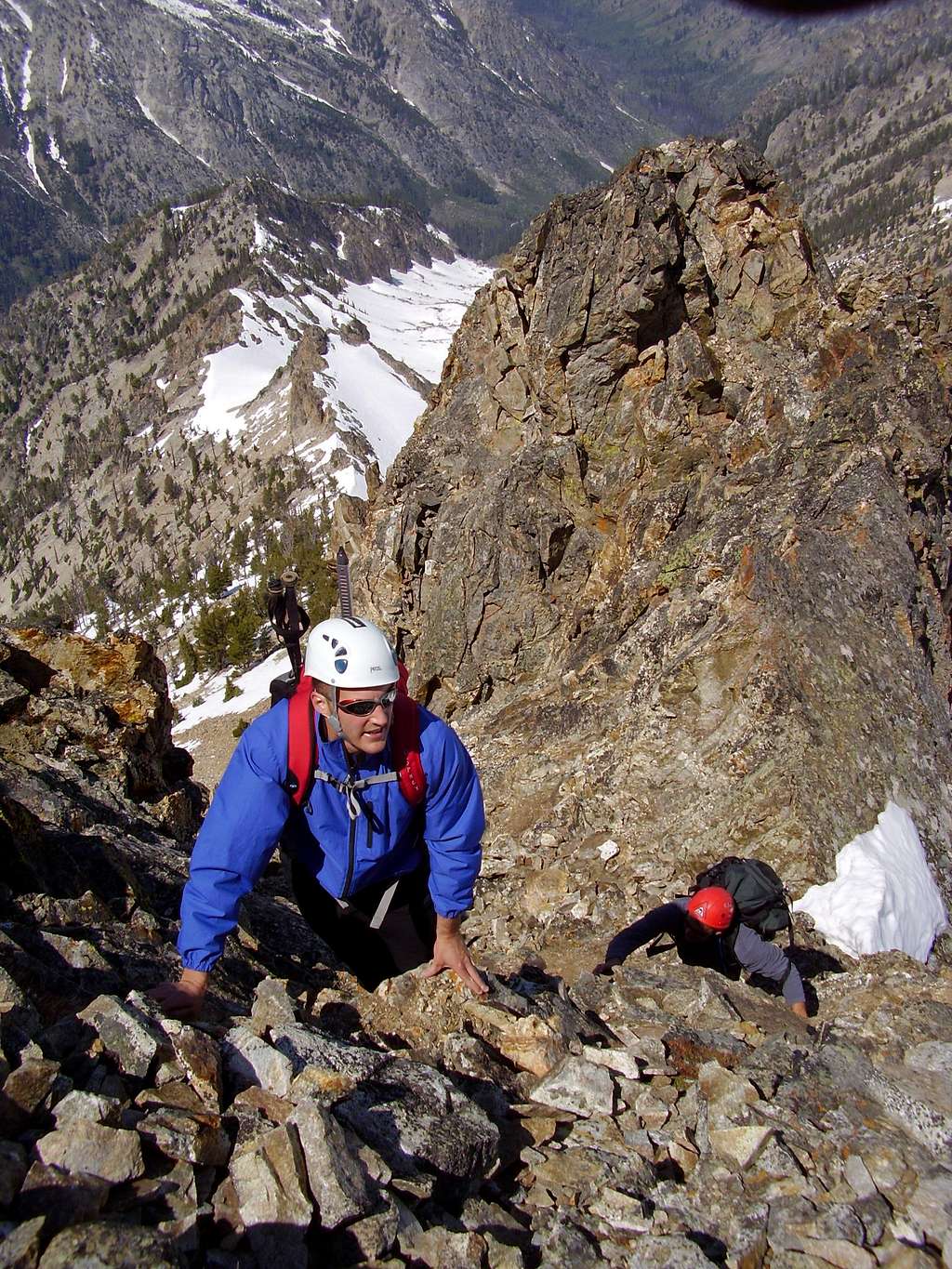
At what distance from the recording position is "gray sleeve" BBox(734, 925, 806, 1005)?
7.64 m

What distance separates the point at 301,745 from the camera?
490 cm

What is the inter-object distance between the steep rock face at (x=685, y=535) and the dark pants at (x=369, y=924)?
5.27m

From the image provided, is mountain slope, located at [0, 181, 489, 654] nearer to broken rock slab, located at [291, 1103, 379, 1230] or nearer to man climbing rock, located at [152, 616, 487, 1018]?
man climbing rock, located at [152, 616, 487, 1018]

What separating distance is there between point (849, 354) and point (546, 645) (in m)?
11.6

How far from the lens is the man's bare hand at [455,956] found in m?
5.76

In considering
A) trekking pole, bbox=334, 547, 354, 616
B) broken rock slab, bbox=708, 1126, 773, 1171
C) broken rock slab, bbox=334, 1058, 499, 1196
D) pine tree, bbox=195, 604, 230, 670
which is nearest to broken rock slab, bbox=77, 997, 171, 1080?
broken rock slab, bbox=334, 1058, 499, 1196

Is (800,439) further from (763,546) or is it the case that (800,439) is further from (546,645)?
(546,645)

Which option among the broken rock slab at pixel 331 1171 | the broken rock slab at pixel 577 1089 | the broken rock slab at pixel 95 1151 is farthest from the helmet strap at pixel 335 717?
the broken rock slab at pixel 577 1089

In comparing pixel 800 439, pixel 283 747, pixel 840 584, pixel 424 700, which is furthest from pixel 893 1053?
pixel 424 700

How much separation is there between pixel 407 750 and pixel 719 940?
→ 451cm

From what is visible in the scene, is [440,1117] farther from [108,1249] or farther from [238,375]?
[238,375]

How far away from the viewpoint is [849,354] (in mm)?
19062

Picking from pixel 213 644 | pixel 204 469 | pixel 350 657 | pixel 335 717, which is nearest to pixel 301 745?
pixel 335 717

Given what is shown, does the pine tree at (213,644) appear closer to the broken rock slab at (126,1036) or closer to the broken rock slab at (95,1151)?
the broken rock slab at (126,1036)
